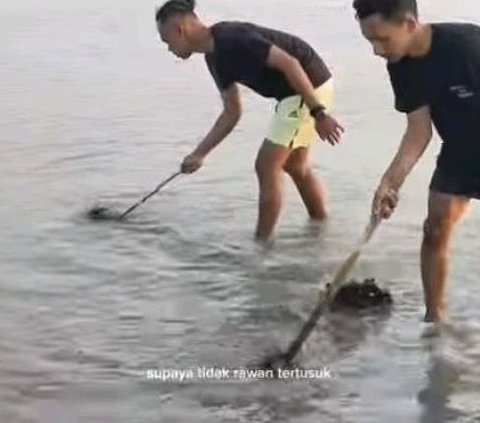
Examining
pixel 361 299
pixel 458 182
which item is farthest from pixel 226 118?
pixel 458 182

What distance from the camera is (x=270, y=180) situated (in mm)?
7699

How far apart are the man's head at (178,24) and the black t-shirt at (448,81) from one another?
71.7 inches

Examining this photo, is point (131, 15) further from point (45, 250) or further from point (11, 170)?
point (45, 250)

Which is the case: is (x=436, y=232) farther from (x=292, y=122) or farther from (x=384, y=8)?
(x=292, y=122)

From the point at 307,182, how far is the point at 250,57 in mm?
1147

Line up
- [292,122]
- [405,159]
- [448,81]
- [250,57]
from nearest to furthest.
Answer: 1. [448,81]
2. [405,159]
3. [250,57]
4. [292,122]

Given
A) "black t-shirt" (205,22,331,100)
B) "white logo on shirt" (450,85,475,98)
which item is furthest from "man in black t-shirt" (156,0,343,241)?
"white logo on shirt" (450,85,475,98)

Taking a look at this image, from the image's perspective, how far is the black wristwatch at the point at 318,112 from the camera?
23.8 feet

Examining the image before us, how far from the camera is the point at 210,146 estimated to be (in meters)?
7.77

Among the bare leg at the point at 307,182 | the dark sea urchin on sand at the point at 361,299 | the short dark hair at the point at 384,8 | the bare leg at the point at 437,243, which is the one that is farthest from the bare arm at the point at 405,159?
the bare leg at the point at 307,182

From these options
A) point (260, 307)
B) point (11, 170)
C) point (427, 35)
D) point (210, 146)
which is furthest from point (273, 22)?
point (427, 35)

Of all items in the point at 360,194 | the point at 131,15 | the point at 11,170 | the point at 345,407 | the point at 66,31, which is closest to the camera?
the point at 345,407

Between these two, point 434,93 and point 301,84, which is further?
point 301,84

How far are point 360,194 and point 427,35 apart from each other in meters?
3.41
